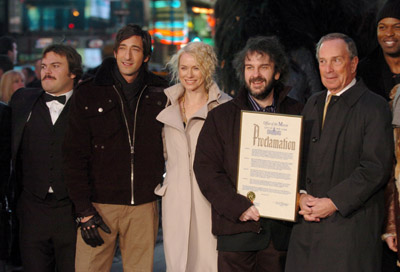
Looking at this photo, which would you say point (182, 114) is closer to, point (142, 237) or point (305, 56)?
point (142, 237)

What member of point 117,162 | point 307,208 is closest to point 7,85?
point 117,162

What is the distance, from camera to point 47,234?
397 cm

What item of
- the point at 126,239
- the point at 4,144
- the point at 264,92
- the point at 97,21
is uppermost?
the point at 97,21

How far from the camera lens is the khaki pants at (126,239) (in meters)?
3.89

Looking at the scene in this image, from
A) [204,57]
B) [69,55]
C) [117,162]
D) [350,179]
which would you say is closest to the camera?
[350,179]

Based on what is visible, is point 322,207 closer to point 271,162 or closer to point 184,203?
point 271,162

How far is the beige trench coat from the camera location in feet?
12.8

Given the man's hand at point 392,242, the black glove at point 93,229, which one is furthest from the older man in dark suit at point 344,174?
the black glove at point 93,229

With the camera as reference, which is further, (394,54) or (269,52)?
(394,54)

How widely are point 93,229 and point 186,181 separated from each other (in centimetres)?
73

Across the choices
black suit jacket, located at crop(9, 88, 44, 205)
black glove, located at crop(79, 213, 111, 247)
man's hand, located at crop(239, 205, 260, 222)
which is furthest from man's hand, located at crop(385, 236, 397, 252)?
black suit jacket, located at crop(9, 88, 44, 205)

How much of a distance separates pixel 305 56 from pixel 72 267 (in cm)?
269

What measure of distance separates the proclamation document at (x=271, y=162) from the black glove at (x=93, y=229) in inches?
41.7

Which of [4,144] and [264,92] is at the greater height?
[264,92]
